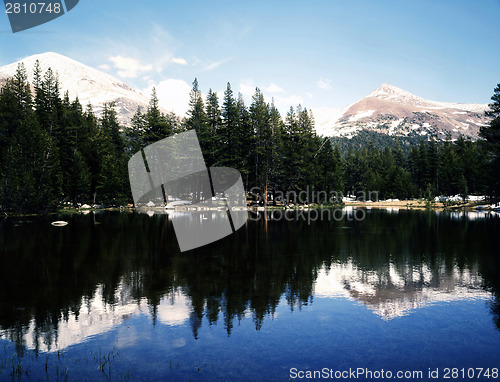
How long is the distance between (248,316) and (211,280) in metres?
5.15

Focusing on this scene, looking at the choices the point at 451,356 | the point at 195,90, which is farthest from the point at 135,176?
the point at 451,356

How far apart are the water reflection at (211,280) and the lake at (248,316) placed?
0.26 ft

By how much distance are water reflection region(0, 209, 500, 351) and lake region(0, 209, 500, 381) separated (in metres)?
0.08

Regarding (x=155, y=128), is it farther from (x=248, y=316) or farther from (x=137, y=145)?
(x=248, y=316)

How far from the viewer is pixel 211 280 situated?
16.7 metres

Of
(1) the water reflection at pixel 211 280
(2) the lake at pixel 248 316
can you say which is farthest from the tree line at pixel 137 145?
(2) the lake at pixel 248 316

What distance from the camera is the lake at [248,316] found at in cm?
860

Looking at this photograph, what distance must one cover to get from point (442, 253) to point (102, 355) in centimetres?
2257

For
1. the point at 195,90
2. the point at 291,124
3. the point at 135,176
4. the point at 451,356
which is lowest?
the point at 451,356

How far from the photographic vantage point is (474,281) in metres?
16.4

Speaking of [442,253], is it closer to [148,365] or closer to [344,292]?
[344,292]
